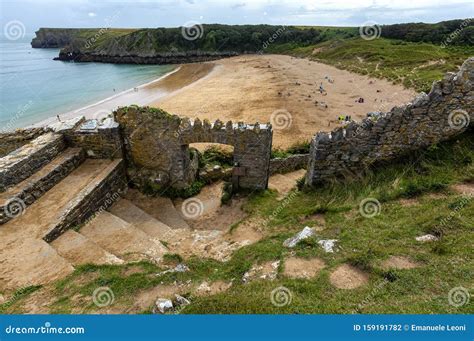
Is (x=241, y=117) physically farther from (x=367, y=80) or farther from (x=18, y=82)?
(x=18, y=82)

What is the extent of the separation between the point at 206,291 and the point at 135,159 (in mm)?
8386

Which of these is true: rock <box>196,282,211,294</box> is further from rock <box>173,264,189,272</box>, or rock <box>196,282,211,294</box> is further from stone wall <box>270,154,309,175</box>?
stone wall <box>270,154,309,175</box>

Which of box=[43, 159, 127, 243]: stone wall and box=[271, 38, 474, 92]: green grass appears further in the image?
box=[271, 38, 474, 92]: green grass

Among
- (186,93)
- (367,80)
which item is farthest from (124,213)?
(367,80)

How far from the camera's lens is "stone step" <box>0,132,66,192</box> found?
9.61 metres

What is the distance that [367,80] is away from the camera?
41.8m

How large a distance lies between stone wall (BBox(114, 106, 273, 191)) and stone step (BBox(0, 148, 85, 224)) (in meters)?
2.19

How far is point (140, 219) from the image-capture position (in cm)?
1095

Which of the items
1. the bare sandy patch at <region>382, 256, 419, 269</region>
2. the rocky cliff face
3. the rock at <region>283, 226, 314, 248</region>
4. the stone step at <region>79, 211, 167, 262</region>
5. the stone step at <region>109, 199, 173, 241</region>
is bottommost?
the stone step at <region>109, 199, 173, 241</region>

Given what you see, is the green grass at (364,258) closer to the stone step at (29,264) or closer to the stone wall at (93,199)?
the stone step at (29,264)

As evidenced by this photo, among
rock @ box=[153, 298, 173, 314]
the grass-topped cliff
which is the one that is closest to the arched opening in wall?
rock @ box=[153, 298, 173, 314]

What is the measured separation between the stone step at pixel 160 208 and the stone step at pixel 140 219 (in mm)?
491

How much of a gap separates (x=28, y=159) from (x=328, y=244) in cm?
1051

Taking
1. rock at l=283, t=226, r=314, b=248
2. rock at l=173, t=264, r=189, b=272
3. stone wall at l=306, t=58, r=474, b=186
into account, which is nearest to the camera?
rock at l=173, t=264, r=189, b=272
